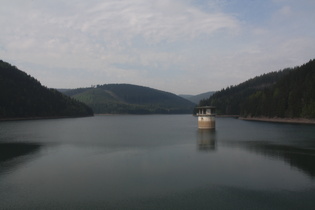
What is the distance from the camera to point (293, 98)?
112875 mm

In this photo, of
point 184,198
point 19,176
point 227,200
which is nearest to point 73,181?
point 19,176

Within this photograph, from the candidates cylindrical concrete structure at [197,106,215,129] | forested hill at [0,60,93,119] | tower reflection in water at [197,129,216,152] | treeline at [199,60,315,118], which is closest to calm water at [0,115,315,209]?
tower reflection in water at [197,129,216,152]

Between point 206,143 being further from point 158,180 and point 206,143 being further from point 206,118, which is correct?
point 206,118

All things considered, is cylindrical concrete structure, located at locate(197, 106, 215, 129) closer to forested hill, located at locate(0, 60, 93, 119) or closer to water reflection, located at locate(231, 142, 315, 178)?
water reflection, located at locate(231, 142, 315, 178)

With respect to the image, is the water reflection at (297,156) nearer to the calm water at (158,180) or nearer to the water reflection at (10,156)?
the calm water at (158,180)

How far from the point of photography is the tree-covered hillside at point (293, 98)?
105 m

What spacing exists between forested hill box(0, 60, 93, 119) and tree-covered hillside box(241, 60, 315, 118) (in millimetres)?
128469

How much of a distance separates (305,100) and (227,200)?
10146 cm

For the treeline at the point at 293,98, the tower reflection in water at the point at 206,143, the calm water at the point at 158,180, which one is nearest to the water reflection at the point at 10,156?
the calm water at the point at 158,180

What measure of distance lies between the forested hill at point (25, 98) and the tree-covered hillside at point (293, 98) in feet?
421

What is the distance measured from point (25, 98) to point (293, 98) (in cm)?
14328

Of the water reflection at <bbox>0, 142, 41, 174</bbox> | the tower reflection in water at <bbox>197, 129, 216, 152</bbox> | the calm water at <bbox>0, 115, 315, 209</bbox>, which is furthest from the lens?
the tower reflection in water at <bbox>197, 129, 216, 152</bbox>

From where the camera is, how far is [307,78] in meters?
114

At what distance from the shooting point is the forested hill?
145500 millimetres
